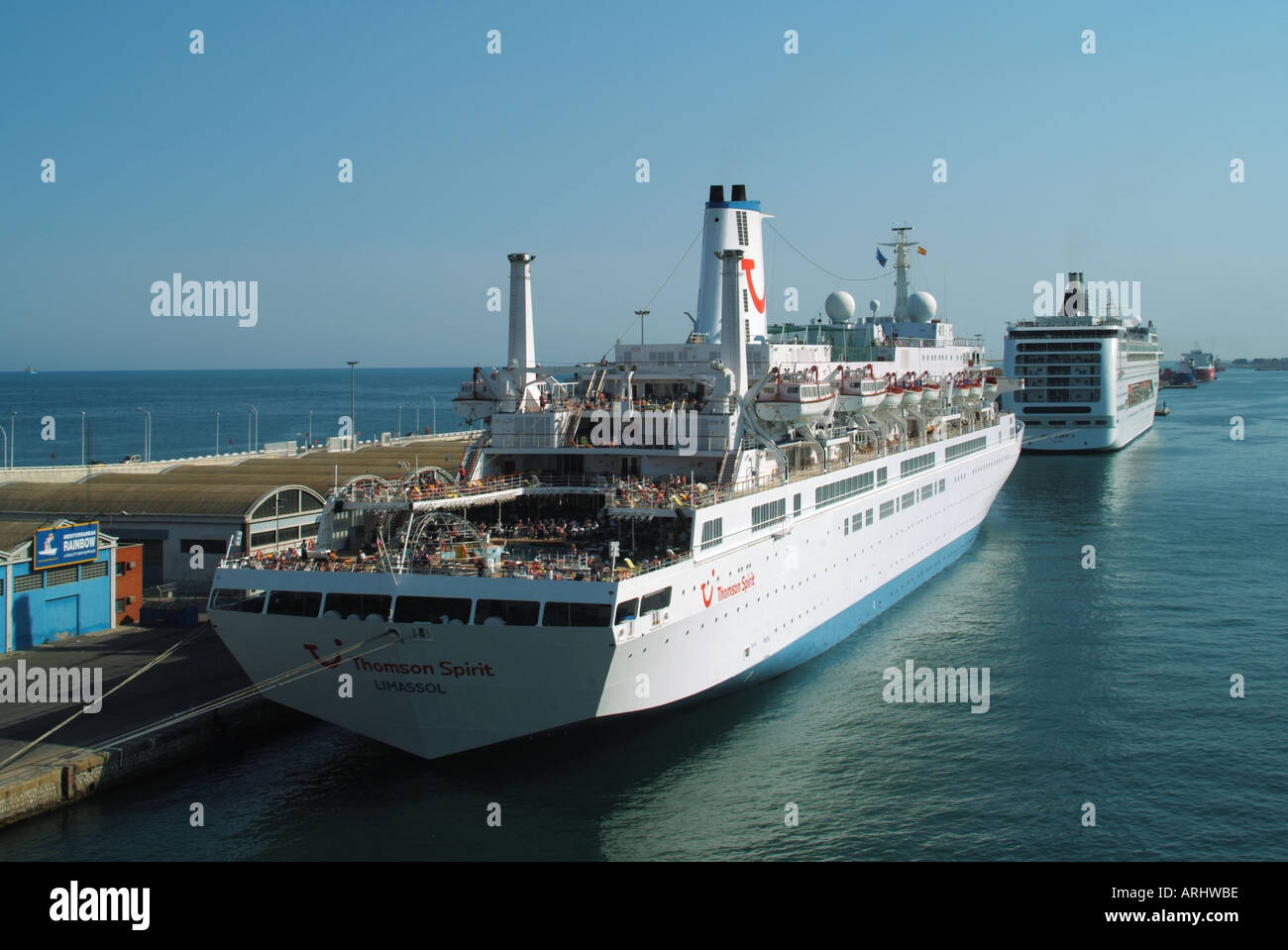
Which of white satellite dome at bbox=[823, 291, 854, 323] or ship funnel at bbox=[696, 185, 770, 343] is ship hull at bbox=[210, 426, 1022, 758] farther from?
white satellite dome at bbox=[823, 291, 854, 323]

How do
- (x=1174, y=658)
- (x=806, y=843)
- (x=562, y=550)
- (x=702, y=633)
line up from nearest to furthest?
(x=806, y=843) → (x=702, y=633) → (x=562, y=550) → (x=1174, y=658)

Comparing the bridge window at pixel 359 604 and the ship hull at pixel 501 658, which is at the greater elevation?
the bridge window at pixel 359 604

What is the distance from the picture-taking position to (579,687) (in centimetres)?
2347

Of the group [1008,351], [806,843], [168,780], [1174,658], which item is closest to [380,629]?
[168,780]

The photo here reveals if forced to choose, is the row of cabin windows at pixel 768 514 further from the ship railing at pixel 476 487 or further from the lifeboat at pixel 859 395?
the lifeboat at pixel 859 395

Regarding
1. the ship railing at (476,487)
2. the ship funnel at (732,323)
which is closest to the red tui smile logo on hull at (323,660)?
the ship railing at (476,487)

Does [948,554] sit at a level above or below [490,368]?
below

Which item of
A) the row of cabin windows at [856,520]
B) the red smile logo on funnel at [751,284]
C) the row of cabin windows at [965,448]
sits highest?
the red smile logo on funnel at [751,284]

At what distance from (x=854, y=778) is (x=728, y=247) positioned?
71.2ft

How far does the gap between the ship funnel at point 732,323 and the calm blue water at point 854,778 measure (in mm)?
8893

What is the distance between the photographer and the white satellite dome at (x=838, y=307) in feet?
199

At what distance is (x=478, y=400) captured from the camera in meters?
34.3
